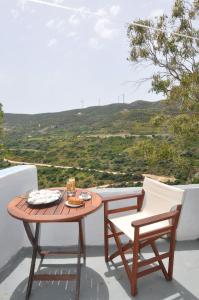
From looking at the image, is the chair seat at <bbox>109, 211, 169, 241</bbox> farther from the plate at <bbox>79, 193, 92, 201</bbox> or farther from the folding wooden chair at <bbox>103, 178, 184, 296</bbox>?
the plate at <bbox>79, 193, 92, 201</bbox>

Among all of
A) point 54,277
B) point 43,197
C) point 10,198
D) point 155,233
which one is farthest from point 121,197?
point 10,198

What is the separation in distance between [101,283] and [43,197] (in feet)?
2.64

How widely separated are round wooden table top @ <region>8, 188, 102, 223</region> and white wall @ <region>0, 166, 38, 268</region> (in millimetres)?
258

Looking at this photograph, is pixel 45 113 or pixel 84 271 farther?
pixel 45 113

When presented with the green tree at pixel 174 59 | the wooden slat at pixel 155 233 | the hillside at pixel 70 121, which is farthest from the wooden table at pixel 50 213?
the hillside at pixel 70 121

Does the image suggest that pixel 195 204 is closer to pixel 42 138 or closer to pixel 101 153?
pixel 101 153

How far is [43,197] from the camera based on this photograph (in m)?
2.10

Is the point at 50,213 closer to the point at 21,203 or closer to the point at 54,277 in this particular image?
the point at 21,203

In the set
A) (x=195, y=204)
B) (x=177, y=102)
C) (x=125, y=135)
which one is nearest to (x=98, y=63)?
(x=177, y=102)

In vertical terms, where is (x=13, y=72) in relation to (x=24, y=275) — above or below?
above

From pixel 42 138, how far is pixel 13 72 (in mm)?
32832

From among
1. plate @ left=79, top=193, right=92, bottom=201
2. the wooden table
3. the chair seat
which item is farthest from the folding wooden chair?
the wooden table

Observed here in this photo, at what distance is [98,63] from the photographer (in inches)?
368

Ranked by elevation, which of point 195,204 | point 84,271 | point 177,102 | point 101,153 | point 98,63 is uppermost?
point 98,63
